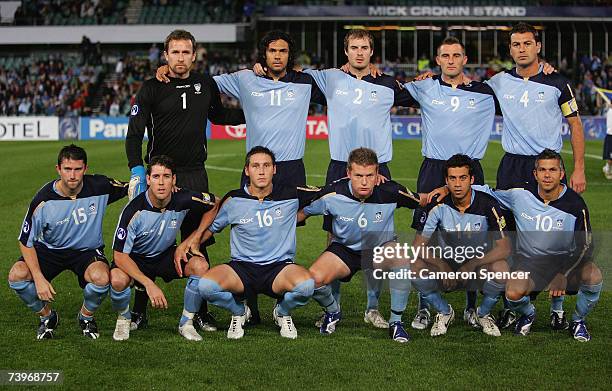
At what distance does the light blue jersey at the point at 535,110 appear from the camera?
22.9 ft

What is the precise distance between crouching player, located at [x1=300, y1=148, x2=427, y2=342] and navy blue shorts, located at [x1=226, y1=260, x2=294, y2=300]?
0.28 m

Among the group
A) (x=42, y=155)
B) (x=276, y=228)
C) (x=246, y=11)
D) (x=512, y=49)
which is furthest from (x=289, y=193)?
(x=246, y=11)

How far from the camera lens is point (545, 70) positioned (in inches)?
279

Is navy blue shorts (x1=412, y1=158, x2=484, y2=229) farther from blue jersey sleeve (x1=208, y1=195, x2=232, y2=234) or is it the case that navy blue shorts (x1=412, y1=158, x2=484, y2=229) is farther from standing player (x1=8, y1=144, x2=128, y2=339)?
standing player (x1=8, y1=144, x2=128, y2=339)

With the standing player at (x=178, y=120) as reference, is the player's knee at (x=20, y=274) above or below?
below

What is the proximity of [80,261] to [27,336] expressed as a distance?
2.11 feet

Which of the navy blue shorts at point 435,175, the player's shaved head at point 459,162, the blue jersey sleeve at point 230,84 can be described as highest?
the blue jersey sleeve at point 230,84

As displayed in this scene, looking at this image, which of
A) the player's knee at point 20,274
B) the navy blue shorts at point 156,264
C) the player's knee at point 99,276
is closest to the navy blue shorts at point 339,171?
the navy blue shorts at point 156,264

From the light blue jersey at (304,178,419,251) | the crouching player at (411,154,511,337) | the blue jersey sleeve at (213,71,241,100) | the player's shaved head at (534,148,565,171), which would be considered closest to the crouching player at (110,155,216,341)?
the light blue jersey at (304,178,419,251)

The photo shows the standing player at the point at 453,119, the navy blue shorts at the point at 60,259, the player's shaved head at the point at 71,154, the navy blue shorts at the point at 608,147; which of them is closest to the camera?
the player's shaved head at the point at 71,154

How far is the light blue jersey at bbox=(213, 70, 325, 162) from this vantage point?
7.13 meters

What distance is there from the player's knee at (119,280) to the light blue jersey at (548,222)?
284 centimetres

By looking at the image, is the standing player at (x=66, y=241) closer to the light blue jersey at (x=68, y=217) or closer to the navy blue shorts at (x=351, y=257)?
the light blue jersey at (x=68, y=217)

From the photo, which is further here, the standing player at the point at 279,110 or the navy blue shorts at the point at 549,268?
the standing player at the point at 279,110
